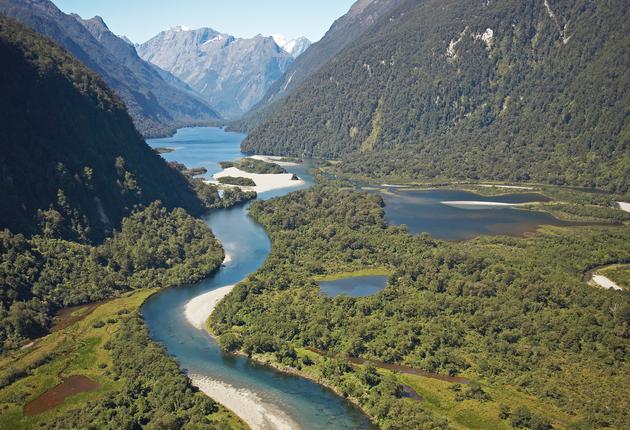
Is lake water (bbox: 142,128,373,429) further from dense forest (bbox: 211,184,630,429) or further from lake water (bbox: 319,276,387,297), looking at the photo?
lake water (bbox: 319,276,387,297)

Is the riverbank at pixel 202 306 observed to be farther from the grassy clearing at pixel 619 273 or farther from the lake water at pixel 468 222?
the grassy clearing at pixel 619 273

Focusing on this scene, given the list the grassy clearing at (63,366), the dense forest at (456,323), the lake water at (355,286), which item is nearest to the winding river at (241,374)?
the dense forest at (456,323)

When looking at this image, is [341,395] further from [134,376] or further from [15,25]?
[15,25]

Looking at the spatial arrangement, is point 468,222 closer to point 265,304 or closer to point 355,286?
point 355,286

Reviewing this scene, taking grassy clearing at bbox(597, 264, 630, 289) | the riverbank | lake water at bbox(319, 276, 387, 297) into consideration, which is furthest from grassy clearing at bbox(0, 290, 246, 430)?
grassy clearing at bbox(597, 264, 630, 289)

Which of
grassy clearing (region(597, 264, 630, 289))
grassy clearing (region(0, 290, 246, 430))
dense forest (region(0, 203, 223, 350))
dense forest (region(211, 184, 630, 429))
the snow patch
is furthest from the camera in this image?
grassy clearing (region(597, 264, 630, 289))

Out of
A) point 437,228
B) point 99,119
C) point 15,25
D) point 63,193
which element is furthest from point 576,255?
point 15,25

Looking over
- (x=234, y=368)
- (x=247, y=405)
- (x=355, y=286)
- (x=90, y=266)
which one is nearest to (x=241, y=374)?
(x=234, y=368)
